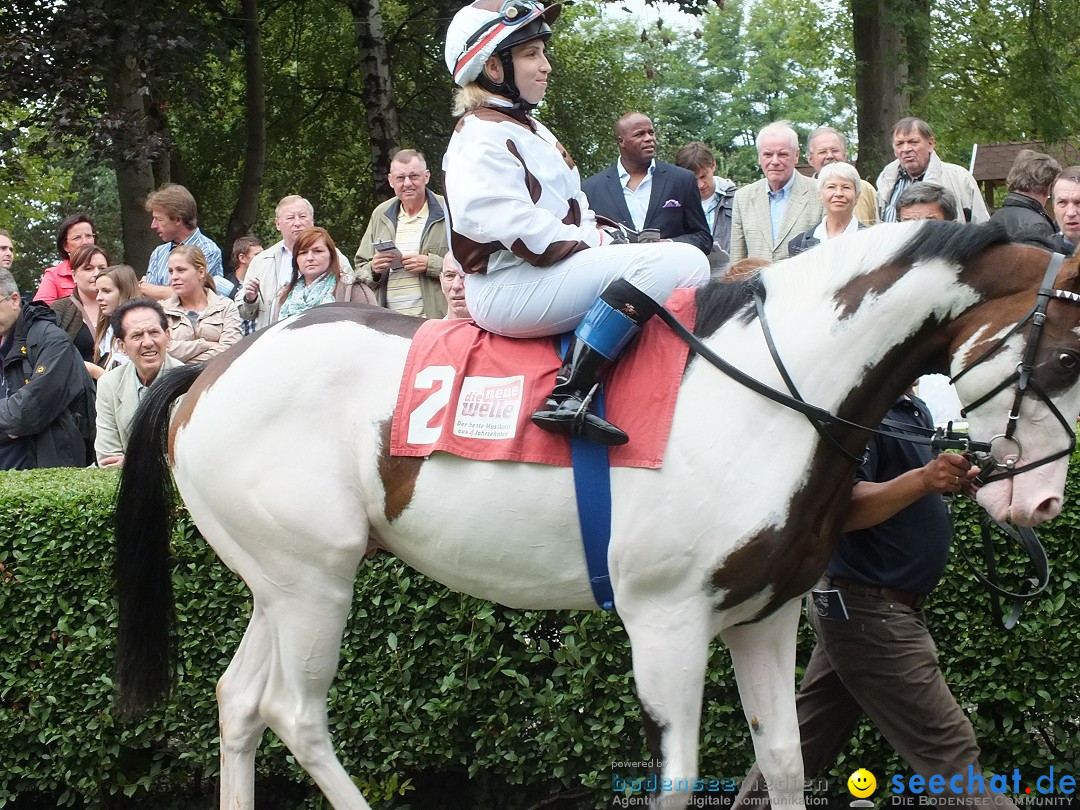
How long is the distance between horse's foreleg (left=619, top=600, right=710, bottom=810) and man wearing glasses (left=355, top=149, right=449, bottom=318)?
3.99 m

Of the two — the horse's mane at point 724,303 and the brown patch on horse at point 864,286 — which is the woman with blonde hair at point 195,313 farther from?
the brown patch on horse at point 864,286

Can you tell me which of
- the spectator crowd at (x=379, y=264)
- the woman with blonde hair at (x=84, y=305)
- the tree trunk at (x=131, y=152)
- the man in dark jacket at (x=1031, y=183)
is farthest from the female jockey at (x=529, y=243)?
the tree trunk at (x=131, y=152)

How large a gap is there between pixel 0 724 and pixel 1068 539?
14.2ft

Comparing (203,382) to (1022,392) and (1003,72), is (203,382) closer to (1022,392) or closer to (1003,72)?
(1022,392)

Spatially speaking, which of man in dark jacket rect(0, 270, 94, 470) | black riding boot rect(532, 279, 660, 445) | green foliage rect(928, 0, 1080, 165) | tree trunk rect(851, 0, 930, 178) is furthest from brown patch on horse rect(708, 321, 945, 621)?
green foliage rect(928, 0, 1080, 165)

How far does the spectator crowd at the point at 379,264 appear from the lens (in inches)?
246

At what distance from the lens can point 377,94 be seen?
1308 centimetres

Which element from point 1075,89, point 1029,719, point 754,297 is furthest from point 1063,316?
point 1075,89

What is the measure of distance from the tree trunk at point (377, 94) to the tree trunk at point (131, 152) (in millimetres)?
2329

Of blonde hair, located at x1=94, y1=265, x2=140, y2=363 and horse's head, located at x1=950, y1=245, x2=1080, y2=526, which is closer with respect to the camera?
horse's head, located at x1=950, y1=245, x2=1080, y2=526

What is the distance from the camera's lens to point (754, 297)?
3535 mm

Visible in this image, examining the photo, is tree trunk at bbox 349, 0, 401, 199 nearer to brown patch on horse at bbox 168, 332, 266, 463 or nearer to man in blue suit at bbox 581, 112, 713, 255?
man in blue suit at bbox 581, 112, 713, 255

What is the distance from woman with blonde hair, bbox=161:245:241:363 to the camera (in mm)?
6941

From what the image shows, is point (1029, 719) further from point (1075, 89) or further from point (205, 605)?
point (1075, 89)
